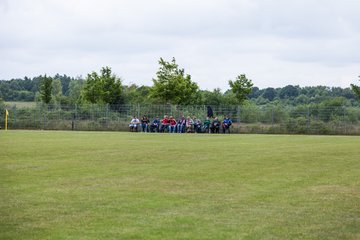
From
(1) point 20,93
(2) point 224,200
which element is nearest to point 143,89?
(1) point 20,93

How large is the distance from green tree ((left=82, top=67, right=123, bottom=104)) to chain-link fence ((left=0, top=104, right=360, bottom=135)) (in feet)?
23.2

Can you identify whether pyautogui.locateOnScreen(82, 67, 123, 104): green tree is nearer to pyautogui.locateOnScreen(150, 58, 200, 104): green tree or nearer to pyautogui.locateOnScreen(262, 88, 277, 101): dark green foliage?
pyautogui.locateOnScreen(150, 58, 200, 104): green tree

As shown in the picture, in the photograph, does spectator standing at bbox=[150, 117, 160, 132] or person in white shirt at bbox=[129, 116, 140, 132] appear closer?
spectator standing at bbox=[150, 117, 160, 132]

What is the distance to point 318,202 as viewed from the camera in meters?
10.0

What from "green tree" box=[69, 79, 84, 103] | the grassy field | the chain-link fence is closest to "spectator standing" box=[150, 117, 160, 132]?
the chain-link fence

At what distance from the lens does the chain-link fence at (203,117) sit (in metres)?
47.7

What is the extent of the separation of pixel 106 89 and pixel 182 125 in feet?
53.3

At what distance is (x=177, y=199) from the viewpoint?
33.1 feet

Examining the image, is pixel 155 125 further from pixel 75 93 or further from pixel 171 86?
pixel 75 93

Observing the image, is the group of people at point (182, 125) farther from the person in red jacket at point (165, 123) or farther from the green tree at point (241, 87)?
the green tree at point (241, 87)

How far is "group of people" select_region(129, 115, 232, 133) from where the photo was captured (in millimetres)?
46438

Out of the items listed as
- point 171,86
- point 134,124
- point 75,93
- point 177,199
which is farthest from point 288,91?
point 177,199

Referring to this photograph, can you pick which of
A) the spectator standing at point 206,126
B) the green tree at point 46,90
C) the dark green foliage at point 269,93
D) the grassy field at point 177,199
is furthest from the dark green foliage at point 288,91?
the grassy field at point 177,199

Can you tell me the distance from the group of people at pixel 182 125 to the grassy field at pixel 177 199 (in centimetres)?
2880
